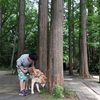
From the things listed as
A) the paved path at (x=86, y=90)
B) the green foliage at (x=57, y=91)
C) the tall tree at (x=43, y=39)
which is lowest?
the paved path at (x=86, y=90)

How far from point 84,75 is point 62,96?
40.0 feet

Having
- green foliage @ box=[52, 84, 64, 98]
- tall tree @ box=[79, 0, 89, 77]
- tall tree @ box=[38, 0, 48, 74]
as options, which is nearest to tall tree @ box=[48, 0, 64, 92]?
green foliage @ box=[52, 84, 64, 98]

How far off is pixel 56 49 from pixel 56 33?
0.56 m

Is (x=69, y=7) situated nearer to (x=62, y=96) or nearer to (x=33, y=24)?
(x=33, y=24)

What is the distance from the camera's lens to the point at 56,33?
8.98m

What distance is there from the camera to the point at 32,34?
3734 cm

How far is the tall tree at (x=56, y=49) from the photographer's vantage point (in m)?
8.81

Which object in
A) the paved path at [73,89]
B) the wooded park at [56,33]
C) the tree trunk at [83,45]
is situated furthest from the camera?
the tree trunk at [83,45]

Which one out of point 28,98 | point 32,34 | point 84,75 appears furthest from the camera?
point 32,34

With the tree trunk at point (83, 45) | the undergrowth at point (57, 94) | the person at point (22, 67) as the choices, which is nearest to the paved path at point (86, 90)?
the undergrowth at point (57, 94)

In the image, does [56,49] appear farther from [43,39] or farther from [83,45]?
[83,45]

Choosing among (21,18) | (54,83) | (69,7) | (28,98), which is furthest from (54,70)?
(69,7)

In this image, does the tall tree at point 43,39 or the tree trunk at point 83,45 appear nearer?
the tall tree at point 43,39

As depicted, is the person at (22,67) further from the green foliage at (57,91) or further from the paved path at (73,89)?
the green foliage at (57,91)
